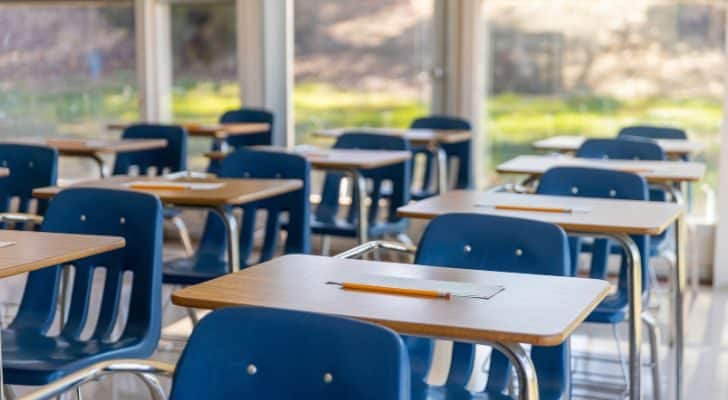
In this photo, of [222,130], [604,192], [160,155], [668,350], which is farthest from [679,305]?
[222,130]

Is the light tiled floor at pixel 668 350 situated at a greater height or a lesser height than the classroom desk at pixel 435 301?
lesser

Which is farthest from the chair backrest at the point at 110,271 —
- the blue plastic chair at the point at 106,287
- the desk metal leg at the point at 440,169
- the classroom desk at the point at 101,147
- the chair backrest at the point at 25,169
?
the desk metal leg at the point at 440,169

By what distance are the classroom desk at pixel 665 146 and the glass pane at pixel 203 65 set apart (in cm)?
256

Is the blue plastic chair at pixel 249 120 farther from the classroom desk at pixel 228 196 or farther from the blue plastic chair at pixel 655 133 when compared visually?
the classroom desk at pixel 228 196

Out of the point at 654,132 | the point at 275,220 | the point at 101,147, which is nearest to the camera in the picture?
the point at 275,220

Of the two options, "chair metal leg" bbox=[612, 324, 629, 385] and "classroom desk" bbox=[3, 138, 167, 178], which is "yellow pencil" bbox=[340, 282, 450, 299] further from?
"classroom desk" bbox=[3, 138, 167, 178]

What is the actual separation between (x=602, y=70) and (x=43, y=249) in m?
4.68

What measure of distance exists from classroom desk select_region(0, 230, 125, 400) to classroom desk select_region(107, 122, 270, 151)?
366cm

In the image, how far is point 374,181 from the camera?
18.7 ft

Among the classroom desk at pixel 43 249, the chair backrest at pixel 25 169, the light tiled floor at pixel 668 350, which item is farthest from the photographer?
the chair backrest at pixel 25 169

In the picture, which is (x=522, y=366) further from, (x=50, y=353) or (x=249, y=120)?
(x=249, y=120)

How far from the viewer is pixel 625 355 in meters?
4.80

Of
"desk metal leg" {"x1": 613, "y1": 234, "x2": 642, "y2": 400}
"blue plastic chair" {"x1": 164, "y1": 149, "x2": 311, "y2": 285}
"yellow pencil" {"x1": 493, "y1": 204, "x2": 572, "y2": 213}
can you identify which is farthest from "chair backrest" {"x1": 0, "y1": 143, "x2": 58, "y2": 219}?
"desk metal leg" {"x1": 613, "y1": 234, "x2": 642, "y2": 400}

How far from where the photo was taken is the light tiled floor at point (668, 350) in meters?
4.26
